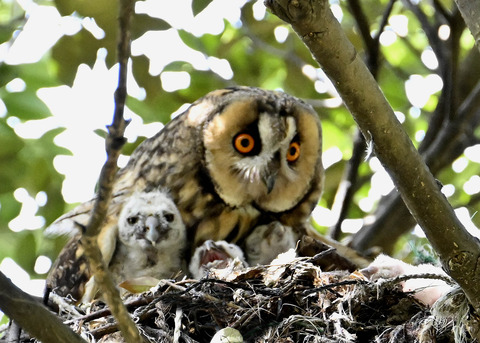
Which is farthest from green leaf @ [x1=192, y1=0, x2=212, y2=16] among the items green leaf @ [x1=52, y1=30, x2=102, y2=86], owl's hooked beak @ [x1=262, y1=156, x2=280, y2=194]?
owl's hooked beak @ [x1=262, y1=156, x2=280, y2=194]

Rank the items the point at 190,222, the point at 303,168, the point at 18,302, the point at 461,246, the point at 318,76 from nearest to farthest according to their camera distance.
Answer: the point at 18,302, the point at 461,246, the point at 190,222, the point at 303,168, the point at 318,76

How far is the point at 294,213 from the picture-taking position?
3.52 meters

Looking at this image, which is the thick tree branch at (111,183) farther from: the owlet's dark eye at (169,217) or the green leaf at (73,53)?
the green leaf at (73,53)

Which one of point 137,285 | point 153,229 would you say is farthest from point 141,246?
point 137,285

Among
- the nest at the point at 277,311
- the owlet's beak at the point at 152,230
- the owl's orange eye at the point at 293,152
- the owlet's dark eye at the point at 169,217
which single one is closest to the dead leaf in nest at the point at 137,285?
the nest at the point at 277,311

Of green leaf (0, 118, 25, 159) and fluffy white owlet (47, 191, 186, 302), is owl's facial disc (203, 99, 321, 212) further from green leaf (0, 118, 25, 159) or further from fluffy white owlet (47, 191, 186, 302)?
green leaf (0, 118, 25, 159)

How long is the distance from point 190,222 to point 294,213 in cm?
55

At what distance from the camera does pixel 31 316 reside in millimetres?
1429

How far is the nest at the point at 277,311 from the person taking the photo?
2.11 meters

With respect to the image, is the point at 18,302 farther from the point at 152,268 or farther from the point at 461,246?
the point at 152,268

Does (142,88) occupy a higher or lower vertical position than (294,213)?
higher

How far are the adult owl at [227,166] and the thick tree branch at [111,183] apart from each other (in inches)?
67.9

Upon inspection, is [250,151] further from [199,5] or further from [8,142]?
[8,142]

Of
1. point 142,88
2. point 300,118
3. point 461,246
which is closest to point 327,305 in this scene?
point 461,246
